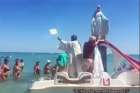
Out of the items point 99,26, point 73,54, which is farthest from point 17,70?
point 99,26

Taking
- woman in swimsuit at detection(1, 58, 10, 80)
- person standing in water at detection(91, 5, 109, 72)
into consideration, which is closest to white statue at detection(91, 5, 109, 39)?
person standing in water at detection(91, 5, 109, 72)

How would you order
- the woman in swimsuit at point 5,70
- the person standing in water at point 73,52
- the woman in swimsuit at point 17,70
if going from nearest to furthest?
the person standing in water at point 73,52
the woman in swimsuit at point 5,70
the woman in swimsuit at point 17,70

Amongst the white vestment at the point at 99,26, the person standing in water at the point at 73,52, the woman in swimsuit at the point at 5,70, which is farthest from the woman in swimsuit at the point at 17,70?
the white vestment at the point at 99,26

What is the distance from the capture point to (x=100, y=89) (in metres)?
16.3

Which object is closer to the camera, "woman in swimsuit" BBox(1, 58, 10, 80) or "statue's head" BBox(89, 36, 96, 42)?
"statue's head" BBox(89, 36, 96, 42)

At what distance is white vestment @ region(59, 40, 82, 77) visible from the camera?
→ 17828 millimetres

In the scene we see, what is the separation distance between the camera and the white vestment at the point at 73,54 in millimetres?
17828

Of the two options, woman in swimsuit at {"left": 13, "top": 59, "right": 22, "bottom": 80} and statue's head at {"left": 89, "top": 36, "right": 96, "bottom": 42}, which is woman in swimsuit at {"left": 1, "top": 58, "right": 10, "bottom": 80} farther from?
statue's head at {"left": 89, "top": 36, "right": 96, "bottom": 42}

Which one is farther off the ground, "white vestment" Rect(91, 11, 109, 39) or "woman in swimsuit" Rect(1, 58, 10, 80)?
"white vestment" Rect(91, 11, 109, 39)

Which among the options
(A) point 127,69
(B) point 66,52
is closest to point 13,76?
(B) point 66,52

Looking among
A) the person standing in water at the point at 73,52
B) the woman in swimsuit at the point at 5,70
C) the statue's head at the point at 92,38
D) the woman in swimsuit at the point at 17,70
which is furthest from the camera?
the woman in swimsuit at the point at 17,70

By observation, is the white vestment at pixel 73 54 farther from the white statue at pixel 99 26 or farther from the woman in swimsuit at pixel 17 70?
the woman in swimsuit at pixel 17 70

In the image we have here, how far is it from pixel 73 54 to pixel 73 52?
0.08 m

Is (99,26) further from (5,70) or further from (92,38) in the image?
(5,70)
